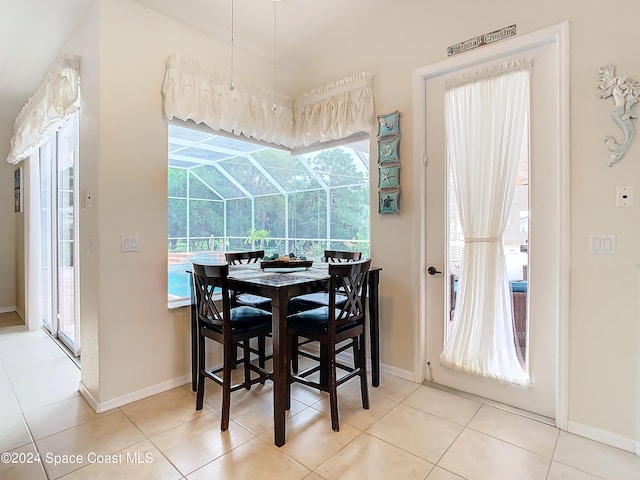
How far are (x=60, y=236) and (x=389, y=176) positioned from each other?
3.55m

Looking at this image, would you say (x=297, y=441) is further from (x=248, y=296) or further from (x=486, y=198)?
(x=486, y=198)

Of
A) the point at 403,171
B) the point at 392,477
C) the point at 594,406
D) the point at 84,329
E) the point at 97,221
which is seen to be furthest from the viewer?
the point at 403,171

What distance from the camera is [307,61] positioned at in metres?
3.36

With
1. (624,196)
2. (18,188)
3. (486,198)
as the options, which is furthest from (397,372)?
(18,188)

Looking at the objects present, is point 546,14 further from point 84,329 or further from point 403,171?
point 84,329

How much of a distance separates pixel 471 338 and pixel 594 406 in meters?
0.72

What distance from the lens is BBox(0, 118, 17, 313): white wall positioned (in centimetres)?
484

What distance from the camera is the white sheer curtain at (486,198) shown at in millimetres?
2254

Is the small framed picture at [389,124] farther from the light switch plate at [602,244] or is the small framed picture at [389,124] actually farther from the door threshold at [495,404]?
the door threshold at [495,404]

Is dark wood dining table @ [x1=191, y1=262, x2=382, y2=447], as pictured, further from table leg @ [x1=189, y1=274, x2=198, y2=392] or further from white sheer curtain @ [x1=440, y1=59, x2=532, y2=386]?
white sheer curtain @ [x1=440, y1=59, x2=532, y2=386]

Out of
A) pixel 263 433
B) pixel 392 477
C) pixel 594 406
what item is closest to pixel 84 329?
pixel 263 433

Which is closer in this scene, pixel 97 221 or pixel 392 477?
pixel 392 477

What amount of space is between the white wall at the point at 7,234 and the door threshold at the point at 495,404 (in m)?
5.68

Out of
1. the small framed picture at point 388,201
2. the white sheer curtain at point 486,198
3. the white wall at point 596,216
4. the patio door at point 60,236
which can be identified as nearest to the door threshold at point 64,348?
the patio door at point 60,236
